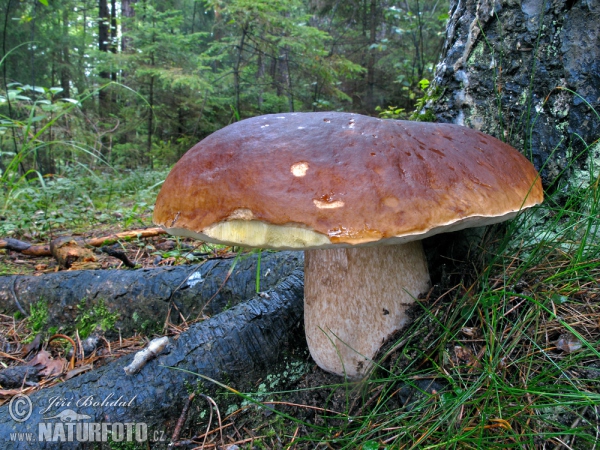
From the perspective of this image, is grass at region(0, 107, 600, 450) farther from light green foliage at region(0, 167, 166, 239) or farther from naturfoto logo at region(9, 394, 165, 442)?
light green foliage at region(0, 167, 166, 239)

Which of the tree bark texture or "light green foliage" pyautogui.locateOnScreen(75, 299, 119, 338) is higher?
the tree bark texture

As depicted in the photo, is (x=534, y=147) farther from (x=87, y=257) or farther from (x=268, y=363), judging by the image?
(x=87, y=257)

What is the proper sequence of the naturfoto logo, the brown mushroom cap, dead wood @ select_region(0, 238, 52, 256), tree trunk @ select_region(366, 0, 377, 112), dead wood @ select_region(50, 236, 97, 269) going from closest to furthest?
1. the brown mushroom cap
2. the naturfoto logo
3. dead wood @ select_region(50, 236, 97, 269)
4. dead wood @ select_region(0, 238, 52, 256)
5. tree trunk @ select_region(366, 0, 377, 112)

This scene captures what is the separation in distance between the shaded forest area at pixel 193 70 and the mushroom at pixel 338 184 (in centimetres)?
412

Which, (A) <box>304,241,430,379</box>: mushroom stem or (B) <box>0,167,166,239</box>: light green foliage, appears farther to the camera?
(B) <box>0,167,166,239</box>: light green foliage

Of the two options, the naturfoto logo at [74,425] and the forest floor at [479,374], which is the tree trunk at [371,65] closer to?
the forest floor at [479,374]

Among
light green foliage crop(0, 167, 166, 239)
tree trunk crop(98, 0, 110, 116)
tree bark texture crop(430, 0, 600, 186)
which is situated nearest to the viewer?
tree bark texture crop(430, 0, 600, 186)

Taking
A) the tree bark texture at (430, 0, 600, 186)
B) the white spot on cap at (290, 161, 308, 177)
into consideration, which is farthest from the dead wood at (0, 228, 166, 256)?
the tree bark texture at (430, 0, 600, 186)

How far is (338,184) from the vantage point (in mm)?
932

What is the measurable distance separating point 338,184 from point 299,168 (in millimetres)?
114

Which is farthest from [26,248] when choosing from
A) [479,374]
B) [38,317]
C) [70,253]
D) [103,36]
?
[103,36]

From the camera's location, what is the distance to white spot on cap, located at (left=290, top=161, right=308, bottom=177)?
955mm

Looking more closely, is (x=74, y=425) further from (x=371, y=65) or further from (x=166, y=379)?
(x=371, y=65)

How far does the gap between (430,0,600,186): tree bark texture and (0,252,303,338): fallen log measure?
1217 mm
